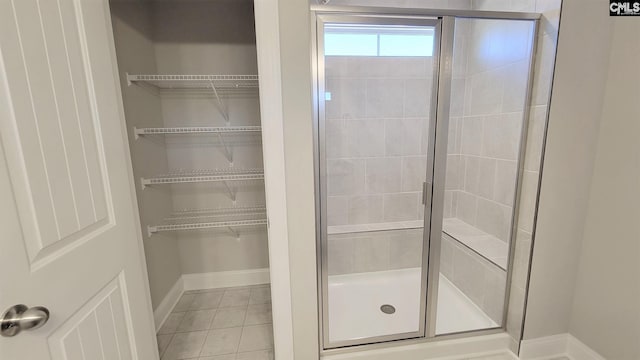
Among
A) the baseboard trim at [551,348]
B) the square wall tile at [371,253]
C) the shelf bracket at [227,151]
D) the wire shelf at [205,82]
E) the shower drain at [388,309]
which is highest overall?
the wire shelf at [205,82]

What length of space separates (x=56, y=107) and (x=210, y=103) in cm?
151

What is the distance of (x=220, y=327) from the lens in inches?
78.4

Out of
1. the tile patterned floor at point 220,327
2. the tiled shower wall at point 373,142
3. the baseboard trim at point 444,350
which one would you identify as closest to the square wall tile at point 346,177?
the tiled shower wall at point 373,142

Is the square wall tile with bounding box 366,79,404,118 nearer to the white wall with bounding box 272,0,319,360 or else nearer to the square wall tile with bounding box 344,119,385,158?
the square wall tile with bounding box 344,119,385,158

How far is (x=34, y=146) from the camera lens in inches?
28.6

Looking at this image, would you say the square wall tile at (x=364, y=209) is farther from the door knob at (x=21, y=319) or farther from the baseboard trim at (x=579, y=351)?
the door knob at (x=21, y=319)

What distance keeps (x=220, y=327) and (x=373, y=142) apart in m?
1.92

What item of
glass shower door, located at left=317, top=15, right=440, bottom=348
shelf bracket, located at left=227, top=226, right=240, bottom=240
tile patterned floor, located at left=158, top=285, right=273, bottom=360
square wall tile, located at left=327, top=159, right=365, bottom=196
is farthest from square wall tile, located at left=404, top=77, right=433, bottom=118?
tile patterned floor, located at left=158, top=285, right=273, bottom=360

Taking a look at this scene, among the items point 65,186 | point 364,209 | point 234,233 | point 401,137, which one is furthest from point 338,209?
point 65,186

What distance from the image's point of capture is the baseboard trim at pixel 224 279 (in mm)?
2465

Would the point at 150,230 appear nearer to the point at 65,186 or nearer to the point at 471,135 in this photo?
the point at 65,186

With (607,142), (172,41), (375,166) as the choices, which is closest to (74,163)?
(172,41)

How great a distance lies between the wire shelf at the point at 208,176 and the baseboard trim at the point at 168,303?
2.94 feet

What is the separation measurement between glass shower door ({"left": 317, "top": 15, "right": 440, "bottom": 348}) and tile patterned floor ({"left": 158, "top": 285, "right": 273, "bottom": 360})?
1.84 ft
